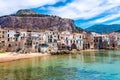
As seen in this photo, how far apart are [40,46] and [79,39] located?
37.2 meters

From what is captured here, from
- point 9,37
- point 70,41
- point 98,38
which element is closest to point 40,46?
point 9,37

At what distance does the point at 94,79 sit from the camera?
1727 inches

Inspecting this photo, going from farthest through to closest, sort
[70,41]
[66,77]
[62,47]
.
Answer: [70,41], [62,47], [66,77]

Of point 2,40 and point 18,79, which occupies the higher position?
point 2,40

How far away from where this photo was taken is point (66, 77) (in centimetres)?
4697

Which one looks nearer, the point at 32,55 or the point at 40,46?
the point at 32,55

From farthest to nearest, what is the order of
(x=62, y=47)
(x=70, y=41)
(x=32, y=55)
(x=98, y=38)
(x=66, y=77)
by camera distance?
1. (x=98, y=38)
2. (x=70, y=41)
3. (x=62, y=47)
4. (x=32, y=55)
5. (x=66, y=77)

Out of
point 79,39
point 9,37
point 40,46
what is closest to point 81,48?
point 79,39

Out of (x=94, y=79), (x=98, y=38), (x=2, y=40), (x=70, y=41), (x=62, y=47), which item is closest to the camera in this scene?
(x=94, y=79)

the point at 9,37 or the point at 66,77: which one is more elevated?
the point at 9,37

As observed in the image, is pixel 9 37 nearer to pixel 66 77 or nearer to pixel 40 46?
pixel 40 46

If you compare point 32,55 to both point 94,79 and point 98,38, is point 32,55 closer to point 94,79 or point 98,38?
point 94,79

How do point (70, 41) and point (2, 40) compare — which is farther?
point (70, 41)

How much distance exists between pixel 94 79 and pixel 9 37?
7282cm
